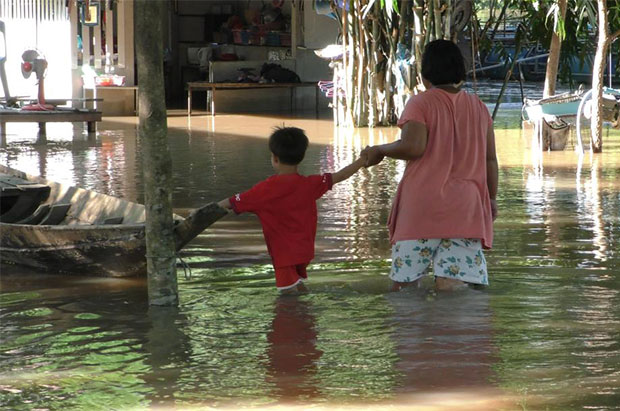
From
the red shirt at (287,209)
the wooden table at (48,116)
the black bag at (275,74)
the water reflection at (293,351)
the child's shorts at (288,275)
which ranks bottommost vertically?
the water reflection at (293,351)

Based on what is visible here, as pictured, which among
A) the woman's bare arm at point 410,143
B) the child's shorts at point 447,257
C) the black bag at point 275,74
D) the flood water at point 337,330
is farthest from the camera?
the black bag at point 275,74

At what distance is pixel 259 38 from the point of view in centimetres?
2559

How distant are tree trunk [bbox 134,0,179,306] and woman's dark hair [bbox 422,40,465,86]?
1.40 meters

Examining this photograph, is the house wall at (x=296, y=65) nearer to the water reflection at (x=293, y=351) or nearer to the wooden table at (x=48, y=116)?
the wooden table at (x=48, y=116)

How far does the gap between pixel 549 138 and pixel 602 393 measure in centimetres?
1067

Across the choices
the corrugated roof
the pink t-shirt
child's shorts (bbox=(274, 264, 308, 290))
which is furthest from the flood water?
the corrugated roof

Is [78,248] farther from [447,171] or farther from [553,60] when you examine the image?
[553,60]

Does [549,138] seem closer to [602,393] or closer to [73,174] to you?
[73,174]

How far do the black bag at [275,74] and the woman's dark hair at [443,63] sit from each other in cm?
1768

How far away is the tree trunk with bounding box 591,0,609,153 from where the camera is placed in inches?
529

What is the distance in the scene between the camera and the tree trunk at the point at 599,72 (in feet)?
44.1

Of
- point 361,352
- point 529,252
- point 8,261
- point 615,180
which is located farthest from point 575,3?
point 361,352

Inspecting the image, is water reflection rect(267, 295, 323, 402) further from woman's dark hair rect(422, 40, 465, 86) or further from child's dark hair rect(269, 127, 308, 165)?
woman's dark hair rect(422, 40, 465, 86)

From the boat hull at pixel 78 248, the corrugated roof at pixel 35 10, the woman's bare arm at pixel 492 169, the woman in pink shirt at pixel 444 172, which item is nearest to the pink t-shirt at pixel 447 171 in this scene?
the woman in pink shirt at pixel 444 172
